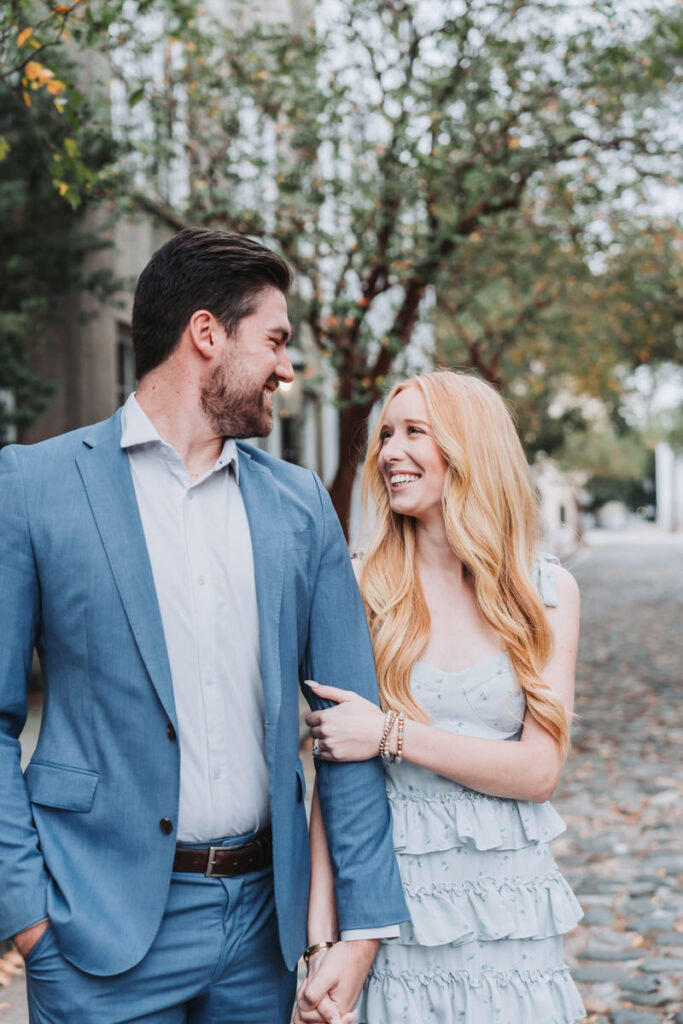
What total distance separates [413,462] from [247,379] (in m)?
0.55

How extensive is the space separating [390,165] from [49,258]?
12.3 feet

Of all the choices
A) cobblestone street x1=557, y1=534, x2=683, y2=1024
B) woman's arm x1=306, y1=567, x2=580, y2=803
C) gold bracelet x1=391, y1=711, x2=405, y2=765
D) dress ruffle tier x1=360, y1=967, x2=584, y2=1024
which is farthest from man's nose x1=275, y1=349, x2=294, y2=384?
cobblestone street x1=557, y1=534, x2=683, y2=1024

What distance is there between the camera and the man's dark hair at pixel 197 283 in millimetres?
2389

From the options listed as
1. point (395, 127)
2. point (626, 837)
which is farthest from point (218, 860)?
point (395, 127)

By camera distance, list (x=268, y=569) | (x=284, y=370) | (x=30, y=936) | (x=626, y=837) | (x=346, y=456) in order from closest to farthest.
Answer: (x=30, y=936) → (x=268, y=569) → (x=284, y=370) → (x=626, y=837) → (x=346, y=456)

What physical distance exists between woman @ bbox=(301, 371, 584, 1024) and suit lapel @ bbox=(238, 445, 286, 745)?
0.18 m

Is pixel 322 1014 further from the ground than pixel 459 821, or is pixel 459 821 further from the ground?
pixel 459 821

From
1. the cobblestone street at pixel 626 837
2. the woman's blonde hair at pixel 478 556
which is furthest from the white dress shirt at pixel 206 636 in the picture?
the cobblestone street at pixel 626 837

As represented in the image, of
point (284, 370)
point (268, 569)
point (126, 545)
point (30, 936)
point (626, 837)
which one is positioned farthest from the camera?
point (626, 837)

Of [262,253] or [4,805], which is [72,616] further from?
[262,253]

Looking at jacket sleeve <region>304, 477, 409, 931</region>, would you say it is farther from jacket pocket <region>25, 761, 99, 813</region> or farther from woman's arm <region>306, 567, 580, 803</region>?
jacket pocket <region>25, 761, 99, 813</region>

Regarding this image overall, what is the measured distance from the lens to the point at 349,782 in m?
2.42

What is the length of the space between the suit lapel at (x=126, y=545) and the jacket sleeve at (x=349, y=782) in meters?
0.42

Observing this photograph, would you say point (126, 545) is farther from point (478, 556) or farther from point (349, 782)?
point (478, 556)
